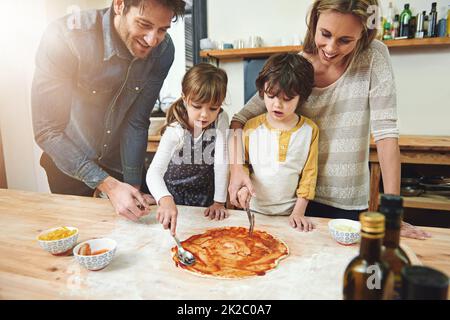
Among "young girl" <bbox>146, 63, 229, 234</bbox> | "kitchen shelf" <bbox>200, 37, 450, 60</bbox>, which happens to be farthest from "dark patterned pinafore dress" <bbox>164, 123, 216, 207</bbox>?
"kitchen shelf" <bbox>200, 37, 450, 60</bbox>

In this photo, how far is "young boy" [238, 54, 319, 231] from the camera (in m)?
1.16

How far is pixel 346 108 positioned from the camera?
1.23m

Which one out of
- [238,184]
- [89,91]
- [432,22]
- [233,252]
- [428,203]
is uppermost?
[432,22]

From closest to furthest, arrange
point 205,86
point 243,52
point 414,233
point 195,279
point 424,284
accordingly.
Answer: point 424,284 → point 195,279 → point 414,233 → point 205,86 → point 243,52

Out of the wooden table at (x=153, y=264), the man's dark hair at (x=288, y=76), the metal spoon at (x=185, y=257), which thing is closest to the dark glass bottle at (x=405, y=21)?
the man's dark hair at (x=288, y=76)

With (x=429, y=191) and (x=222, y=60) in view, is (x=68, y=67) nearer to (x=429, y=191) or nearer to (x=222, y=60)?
(x=222, y=60)

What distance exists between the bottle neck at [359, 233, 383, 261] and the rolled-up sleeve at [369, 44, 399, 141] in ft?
2.61

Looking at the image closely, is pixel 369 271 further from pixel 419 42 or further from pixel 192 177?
pixel 419 42

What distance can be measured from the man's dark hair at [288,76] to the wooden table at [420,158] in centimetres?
121

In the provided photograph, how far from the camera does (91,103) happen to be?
142 cm

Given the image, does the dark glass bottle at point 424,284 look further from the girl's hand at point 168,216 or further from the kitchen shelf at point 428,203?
the kitchen shelf at point 428,203

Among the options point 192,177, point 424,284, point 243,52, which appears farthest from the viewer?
point 243,52

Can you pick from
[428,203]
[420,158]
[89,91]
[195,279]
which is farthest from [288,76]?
[428,203]

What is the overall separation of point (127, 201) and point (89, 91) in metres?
0.59
